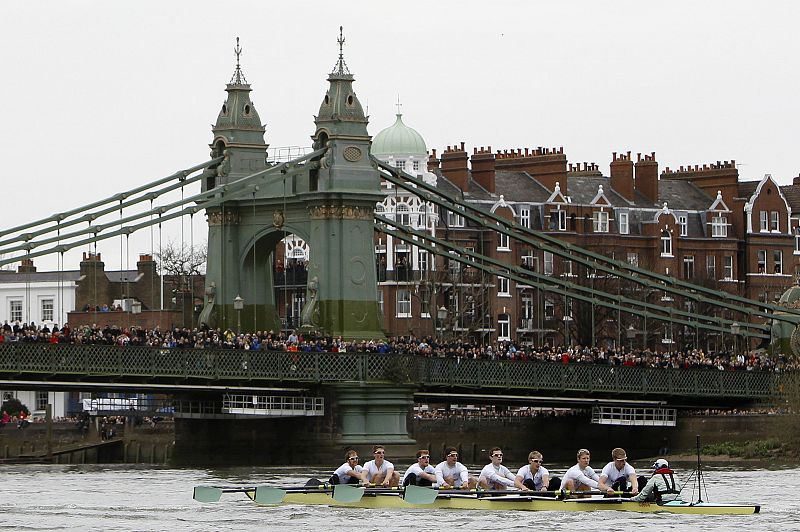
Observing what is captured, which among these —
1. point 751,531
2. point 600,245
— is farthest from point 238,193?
point 600,245

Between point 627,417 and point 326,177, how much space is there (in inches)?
662

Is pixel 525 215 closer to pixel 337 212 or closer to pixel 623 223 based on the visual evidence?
pixel 623 223

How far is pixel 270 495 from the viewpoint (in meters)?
61.8

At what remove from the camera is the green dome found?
132 metres

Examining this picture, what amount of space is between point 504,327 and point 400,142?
38.8ft

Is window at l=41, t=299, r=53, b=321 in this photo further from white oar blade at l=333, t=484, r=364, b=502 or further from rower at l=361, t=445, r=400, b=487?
white oar blade at l=333, t=484, r=364, b=502

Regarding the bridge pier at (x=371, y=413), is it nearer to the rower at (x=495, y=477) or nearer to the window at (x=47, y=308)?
the rower at (x=495, y=477)

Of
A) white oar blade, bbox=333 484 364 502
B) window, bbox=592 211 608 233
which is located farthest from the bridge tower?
window, bbox=592 211 608 233

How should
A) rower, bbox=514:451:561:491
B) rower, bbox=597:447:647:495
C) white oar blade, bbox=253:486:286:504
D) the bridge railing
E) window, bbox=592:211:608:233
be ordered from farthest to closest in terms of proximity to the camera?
window, bbox=592:211:608:233
the bridge railing
white oar blade, bbox=253:486:286:504
rower, bbox=514:451:561:491
rower, bbox=597:447:647:495

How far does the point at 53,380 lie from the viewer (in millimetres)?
78312

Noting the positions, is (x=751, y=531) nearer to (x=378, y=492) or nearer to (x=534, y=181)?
(x=378, y=492)

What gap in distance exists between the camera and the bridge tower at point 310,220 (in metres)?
85.6

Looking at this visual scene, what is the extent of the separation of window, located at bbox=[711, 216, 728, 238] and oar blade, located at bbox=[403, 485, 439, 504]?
83129 millimetres

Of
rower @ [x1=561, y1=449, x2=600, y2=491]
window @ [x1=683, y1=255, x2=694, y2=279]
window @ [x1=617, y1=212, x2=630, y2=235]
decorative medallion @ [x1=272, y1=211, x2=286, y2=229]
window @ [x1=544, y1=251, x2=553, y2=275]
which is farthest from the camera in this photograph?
window @ [x1=683, y1=255, x2=694, y2=279]
